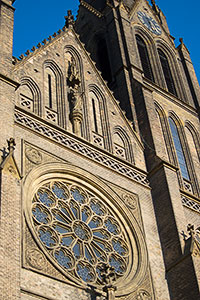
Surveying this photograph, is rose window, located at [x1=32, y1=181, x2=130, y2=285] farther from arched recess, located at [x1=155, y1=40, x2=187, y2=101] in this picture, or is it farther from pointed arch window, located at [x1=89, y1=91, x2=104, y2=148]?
arched recess, located at [x1=155, y1=40, x2=187, y2=101]

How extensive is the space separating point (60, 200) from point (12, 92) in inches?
136

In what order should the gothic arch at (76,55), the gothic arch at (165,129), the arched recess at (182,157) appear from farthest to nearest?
the gothic arch at (165,129) < the arched recess at (182,157) < the gothic arch at (76,55)

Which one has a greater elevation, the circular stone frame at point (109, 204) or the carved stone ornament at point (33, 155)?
the carved stone ornament at point (33, 155)

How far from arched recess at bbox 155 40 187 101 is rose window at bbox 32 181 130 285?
11017mm

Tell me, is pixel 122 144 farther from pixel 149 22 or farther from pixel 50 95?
pixel 149 22

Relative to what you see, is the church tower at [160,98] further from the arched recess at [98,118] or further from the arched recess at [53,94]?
the arched recess at [53,94]

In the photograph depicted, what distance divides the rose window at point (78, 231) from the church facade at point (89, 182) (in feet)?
0.11

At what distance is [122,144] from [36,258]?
745 centimetres

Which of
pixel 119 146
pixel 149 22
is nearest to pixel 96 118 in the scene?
Answer: pixel 119 146

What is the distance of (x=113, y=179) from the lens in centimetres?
1916

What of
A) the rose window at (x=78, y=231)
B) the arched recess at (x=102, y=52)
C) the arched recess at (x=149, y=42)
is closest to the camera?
the rose window at (x=78, y=231)

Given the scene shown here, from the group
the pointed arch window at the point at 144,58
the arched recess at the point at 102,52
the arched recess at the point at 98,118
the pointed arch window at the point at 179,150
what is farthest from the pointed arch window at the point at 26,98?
the pointed arch window at the point at 144,58

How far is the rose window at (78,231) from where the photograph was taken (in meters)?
15.9

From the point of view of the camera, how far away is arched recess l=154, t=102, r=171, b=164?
72.1 feet
